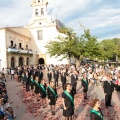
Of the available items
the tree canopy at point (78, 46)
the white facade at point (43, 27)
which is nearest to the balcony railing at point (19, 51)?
the white facade at point (43, 27)

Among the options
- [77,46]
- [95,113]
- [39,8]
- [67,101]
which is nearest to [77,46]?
[77,46]

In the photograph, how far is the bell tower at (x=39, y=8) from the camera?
48.2m

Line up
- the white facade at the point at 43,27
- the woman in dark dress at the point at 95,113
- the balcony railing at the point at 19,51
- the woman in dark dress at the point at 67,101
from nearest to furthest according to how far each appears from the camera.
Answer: the woman in dark dress at the point at 95,113, the woman in dark dress at the point at 67,101, the balcony railing at the point at 19,51, the white facade at the point at 43,27

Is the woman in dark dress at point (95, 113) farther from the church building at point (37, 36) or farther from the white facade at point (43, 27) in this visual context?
the white facade at point (43, 27)

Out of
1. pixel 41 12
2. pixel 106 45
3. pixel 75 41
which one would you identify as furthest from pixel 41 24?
pixel 106 45

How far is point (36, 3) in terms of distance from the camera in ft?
159

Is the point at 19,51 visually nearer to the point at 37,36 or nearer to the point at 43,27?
the point at 37,36

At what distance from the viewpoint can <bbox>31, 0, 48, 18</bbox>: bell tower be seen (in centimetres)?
4816

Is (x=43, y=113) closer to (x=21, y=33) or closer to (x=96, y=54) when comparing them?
(x=96, y=54)

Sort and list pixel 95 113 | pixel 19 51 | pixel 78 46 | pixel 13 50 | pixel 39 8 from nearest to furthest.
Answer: pixel 95 113 < pixel 78 46 < pixel 13 50 < pixel 19 51 < pixel 39 8

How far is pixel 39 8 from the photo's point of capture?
1917 inches

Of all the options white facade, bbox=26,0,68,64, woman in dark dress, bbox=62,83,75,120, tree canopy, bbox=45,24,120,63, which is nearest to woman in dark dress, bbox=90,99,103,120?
woman in dark dress, bbox=62,83,75,120

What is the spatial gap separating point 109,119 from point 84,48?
2551cm

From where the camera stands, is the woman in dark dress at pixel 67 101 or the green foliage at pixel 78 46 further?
the green foliage at pixel 78 46
